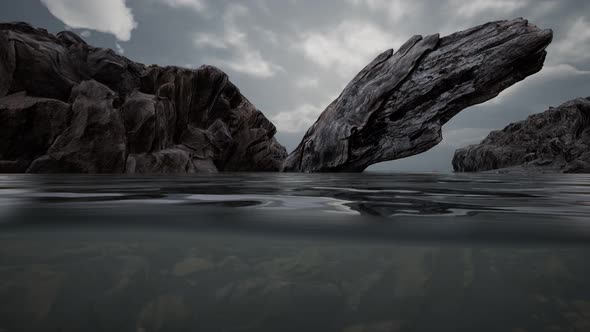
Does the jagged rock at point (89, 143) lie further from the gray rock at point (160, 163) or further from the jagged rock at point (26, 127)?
the gray rock at point (160, 163)

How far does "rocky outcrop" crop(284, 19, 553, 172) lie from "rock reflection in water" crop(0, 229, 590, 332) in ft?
42.9

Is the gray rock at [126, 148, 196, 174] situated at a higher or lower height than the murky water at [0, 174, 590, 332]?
higher

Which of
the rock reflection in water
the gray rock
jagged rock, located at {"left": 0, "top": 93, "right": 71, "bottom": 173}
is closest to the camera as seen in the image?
the rock reflection in water

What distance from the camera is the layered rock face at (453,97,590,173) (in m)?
22.0

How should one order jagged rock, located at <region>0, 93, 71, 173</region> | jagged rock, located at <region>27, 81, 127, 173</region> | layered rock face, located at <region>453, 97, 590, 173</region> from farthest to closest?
layered rock face, located at <region>453, 97, 590, 173</region>
jagged rock, located at <region>0, 93, 71, 173</region>
jagged rock, located at <region>27, 81, 127, 173</region>

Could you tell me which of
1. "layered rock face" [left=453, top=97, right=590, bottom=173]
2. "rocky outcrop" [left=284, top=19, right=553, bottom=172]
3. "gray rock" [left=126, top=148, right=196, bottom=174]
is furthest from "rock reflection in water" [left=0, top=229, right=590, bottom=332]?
"layered rock face" [left=453, top=97, right=590, bottom=173]

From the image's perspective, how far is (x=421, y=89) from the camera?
42.3ft

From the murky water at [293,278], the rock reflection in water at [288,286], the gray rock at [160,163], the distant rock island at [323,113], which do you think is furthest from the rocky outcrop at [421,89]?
the rock reflection in water at [288,286]

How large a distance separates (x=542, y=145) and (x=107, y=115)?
31066 millimetres

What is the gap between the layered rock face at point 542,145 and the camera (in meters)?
22.0

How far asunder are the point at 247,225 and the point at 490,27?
15049 millimetres

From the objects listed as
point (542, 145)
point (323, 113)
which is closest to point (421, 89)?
point (323, 113)

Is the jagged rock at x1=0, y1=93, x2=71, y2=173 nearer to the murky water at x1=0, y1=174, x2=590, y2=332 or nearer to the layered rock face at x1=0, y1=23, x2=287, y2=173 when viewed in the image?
the layered rock face at x1=0, y1=23, x2=287, y2=173

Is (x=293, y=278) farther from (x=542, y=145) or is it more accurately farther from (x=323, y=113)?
(x=542, y=145)
